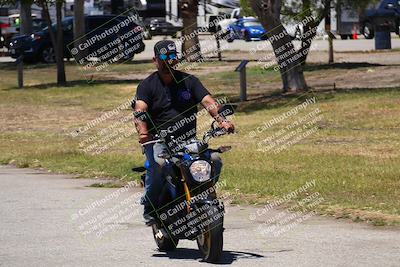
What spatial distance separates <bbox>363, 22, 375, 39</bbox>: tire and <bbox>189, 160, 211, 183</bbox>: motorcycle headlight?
1976 inches

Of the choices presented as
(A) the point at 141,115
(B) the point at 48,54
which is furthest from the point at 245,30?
(A) the point at 141,115

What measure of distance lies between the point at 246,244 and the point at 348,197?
308cm

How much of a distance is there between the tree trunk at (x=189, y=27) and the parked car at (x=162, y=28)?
1258 inches

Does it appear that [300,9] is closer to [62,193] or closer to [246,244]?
[62,193]

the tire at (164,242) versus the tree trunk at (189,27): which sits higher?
the tire at (164,242)

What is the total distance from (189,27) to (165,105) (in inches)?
1114

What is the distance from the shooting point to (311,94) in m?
26.4

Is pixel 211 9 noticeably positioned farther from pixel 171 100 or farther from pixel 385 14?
pixel 171 100

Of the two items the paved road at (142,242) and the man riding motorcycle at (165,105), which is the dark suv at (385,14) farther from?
the man riding motorcycle at (165,105)

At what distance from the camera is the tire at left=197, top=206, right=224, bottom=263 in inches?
347

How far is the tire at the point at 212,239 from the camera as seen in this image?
8.81 m

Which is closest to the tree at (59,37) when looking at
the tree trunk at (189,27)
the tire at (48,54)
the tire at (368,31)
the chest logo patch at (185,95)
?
the tree trunk at (189,27)

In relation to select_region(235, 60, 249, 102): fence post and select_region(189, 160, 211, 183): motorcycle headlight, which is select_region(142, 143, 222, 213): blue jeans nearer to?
select_region(189, 160, 211, 183): motorcycle headlight

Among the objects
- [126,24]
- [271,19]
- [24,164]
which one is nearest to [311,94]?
[271,19]
